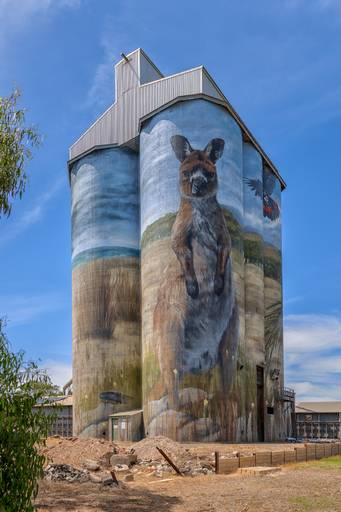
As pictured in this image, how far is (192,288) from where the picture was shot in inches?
1907

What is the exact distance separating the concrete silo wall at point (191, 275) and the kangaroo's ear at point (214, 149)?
A: 10 centimetres

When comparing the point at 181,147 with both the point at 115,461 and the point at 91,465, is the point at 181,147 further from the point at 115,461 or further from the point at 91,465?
the point at 91,465

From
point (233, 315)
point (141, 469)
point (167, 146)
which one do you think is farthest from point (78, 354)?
point (141, 469)

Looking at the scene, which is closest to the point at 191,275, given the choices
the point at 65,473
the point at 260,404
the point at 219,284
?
the point at 219,284

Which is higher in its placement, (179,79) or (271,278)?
(179,79)

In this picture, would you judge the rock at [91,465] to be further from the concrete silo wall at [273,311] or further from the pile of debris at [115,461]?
the concrete silo wall at [273,311]

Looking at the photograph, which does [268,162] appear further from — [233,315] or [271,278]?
[233,315]

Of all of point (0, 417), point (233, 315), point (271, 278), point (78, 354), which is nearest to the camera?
point (0, 417)

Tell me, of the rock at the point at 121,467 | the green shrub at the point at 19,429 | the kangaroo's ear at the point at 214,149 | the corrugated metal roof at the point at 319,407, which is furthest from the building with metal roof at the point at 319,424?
the green shrub at the point at 19,429

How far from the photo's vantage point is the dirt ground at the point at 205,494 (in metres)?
20.7

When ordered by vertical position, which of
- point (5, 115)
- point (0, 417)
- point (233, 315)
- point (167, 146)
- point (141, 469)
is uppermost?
point (167, 146)

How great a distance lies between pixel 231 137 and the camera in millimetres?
54062

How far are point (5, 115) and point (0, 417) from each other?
25.5ft

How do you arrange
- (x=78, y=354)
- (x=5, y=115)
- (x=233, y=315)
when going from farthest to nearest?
(x=78, y=354)
(x=233, y=315)
(x=5, y=115)
